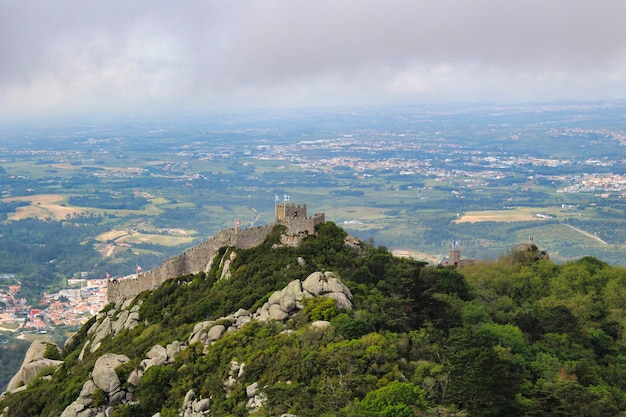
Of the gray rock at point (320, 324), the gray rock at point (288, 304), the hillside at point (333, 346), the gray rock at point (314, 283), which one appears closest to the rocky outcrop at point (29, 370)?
the hillside at point (333, 346)

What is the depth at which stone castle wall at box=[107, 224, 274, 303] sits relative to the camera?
1809 inches

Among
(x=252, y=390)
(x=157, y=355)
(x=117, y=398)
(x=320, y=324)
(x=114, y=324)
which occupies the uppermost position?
(x=320, y=324)

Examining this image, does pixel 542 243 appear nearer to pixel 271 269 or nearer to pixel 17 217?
pixel 271 269

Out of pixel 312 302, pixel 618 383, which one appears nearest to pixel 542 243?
pixel 618 383

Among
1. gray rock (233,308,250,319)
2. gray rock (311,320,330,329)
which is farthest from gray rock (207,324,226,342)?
gray rock (311,320,330,329)

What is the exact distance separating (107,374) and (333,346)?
36.5 feet

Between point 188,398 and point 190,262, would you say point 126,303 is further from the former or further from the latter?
point 188,398

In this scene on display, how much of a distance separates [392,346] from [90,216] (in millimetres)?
168472

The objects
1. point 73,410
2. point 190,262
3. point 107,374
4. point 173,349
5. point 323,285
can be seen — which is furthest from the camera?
point 190,262

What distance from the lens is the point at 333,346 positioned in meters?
29.5

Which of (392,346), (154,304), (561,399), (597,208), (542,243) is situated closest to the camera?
(561,399)

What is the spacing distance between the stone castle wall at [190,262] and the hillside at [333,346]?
0.80 meters

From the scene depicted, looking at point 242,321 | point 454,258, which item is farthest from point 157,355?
point 454,258

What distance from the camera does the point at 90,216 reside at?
189 meters
